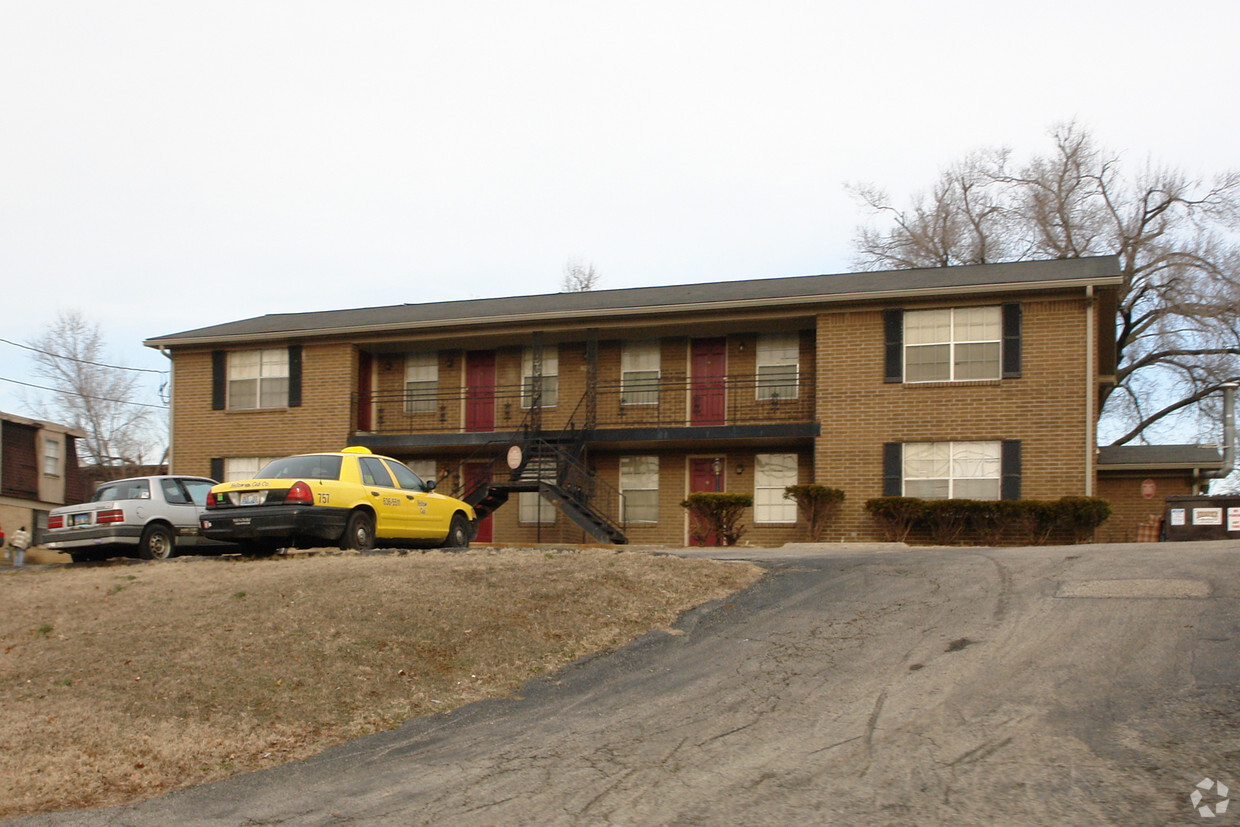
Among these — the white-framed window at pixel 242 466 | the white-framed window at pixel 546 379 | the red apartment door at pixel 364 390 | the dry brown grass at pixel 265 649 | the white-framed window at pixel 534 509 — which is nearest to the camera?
the dry brown grass at pixel 265 649

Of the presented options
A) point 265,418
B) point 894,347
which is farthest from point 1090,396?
point 265,418

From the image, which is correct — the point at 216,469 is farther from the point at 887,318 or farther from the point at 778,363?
the point at 887,318

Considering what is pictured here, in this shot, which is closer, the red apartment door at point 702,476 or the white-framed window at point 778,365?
the white-framed window at point 778,365

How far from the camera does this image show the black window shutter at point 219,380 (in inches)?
1038

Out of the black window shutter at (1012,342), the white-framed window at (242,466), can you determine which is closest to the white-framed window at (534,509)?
the white-framed window at (242,466)

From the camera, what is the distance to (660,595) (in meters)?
11.4

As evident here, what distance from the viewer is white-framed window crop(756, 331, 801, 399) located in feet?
76.9

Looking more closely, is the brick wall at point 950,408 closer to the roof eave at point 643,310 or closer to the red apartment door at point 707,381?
the roof eave at point 643,310

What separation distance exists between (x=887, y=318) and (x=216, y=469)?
16.5m

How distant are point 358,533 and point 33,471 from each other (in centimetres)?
1944

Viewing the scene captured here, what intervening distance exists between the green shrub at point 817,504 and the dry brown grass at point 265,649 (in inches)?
338

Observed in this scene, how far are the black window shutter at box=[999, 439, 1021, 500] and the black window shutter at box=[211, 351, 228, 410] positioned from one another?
60.0ft

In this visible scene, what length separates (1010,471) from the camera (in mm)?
20406

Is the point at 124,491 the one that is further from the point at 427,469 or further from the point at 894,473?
the point at 894,473
